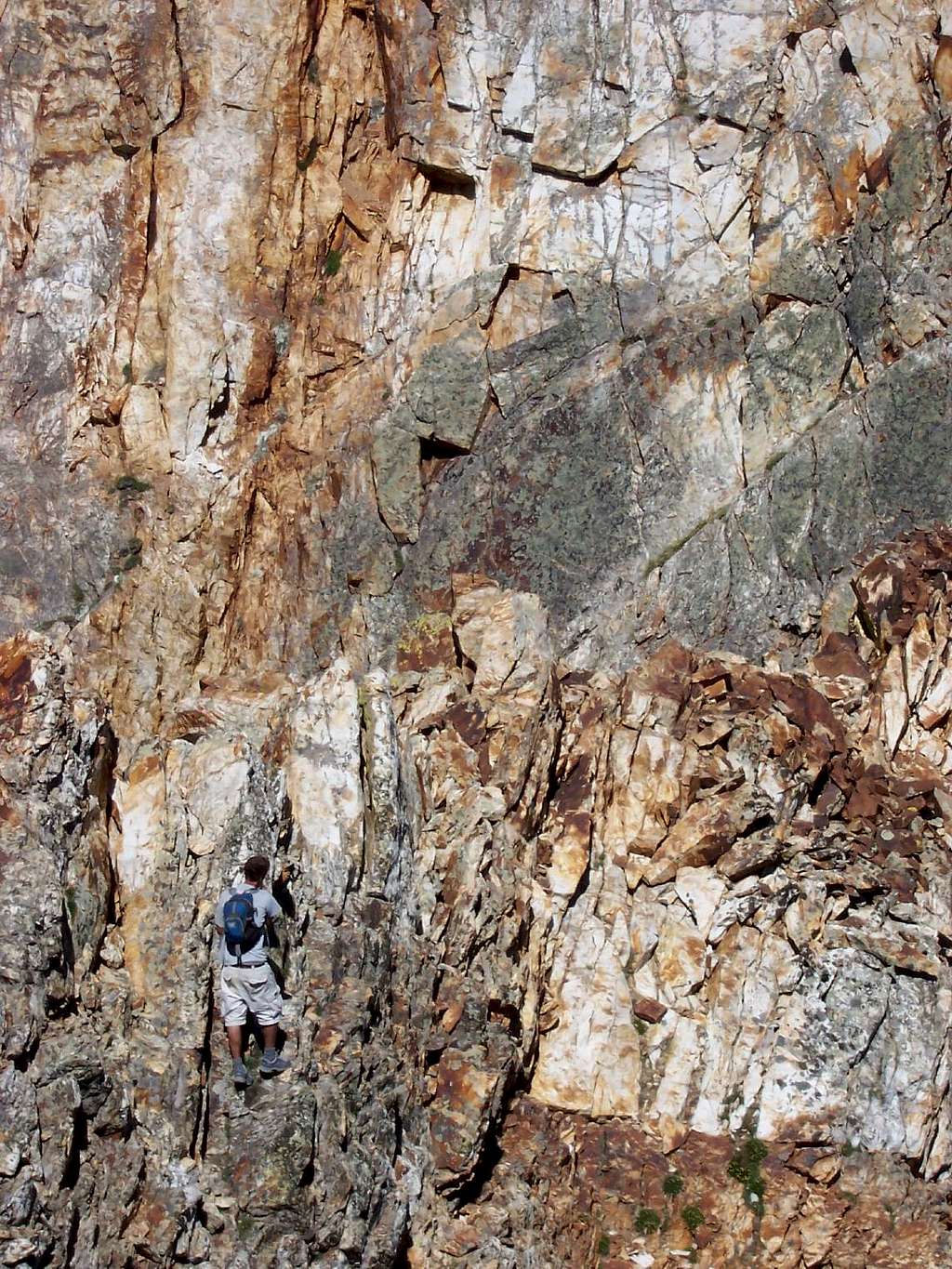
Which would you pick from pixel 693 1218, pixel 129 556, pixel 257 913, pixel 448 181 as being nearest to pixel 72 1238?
pixel 257 913

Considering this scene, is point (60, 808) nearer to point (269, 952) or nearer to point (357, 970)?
point (269, 952)

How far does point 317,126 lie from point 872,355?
7.15 metres

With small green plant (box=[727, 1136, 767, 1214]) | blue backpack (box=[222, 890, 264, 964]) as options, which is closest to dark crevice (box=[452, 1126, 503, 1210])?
small green plant (box=[727, 1136, 767, 1214])

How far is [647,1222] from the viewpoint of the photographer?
13.6m

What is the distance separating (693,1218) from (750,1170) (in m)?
0.72

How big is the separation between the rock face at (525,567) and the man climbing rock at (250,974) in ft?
1.63

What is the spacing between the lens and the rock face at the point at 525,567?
1343 centimetres

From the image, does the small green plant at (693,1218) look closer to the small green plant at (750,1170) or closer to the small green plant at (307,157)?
the small green plant at (750,1170)

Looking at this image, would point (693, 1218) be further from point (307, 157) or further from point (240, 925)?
point (307, 157)

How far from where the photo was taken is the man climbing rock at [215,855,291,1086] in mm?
11781

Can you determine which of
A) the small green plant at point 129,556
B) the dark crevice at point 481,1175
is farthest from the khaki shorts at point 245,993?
the small green plant at point 129,556

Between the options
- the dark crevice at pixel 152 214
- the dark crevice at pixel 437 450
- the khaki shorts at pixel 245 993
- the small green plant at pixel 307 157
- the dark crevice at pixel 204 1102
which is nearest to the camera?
the dark crevice at pixel 204 1102

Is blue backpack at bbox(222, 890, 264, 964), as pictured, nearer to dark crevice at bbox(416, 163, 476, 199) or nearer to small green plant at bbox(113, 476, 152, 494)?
small green plant at bbox(113, 476, 152, 494)

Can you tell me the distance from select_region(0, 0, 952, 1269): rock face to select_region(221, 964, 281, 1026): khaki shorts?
1.92 ft
